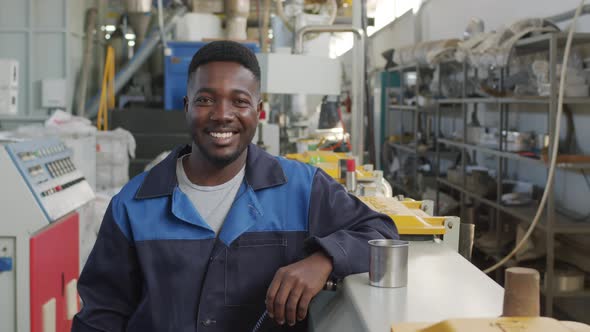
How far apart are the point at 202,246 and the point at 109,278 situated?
0.71ft

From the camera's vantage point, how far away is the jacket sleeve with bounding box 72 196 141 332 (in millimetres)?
1464

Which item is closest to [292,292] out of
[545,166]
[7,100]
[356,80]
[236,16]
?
[7,100]

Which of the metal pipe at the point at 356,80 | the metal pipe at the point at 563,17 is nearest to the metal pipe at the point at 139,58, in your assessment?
the metal pipe at the point at 356,80

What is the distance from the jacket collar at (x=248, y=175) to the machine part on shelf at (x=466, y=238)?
0.48 metres

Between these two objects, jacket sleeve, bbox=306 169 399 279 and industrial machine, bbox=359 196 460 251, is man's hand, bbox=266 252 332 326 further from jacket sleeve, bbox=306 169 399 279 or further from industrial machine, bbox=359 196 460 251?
industrial machine, bbox=359 196 460 251

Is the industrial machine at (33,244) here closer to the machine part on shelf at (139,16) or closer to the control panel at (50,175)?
the control panel at (50,175)

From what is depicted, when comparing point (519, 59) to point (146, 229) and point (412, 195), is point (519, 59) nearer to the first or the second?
point (412, 195)

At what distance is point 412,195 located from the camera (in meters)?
6.82

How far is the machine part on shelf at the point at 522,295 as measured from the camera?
85cm

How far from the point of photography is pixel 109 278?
1477 mm

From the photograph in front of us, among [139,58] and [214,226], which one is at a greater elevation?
[139,58]

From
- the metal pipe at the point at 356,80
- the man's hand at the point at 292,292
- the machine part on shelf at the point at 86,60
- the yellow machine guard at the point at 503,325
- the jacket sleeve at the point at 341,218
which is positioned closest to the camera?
the yellow machine guard at the point at 503,325

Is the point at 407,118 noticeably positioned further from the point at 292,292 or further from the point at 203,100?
the point at 292,292

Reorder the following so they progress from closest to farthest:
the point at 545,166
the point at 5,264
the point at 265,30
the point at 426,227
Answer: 1. the point at 426,227
2. the point at 5,264
3. the point at 545,166
4. the point at 265,30
